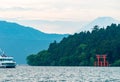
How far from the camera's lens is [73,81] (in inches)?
4296

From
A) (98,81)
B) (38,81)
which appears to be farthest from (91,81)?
(38,81)

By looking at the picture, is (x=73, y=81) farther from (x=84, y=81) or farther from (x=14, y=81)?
(x=14, y=81)

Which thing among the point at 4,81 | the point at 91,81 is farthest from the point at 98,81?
the point at 4,81

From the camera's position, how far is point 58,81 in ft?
360

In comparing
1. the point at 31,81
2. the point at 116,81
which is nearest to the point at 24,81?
the point at 31,81

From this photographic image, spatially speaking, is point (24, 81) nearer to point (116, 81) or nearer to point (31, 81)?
point (31, 81)

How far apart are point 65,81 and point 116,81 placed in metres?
8.59

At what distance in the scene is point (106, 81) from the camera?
109 meters

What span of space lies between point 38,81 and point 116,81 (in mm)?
13171

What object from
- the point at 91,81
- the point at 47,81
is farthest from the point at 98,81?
the point at 47,81

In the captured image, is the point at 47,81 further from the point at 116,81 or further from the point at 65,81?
the point at 116,81

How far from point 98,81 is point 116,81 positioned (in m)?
3.14

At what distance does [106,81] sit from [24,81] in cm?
1385

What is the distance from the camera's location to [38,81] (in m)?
109
